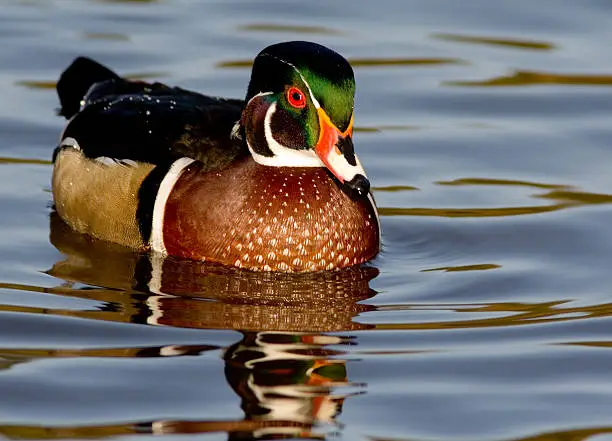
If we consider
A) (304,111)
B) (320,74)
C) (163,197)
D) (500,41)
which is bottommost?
(163,197)

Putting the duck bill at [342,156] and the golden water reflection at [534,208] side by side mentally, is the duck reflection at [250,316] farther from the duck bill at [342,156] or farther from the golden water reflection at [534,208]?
the golden water reflection at [534,208]

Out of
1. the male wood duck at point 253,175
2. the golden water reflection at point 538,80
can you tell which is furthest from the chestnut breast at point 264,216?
the golden water reflection at point 538,80

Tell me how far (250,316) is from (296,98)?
1.35m

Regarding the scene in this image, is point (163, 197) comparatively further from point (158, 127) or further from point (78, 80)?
point (78, 80)

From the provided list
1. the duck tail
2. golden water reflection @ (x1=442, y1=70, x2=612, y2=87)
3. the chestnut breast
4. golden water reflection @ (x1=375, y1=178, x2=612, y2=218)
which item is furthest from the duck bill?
golden water reflection @ (x1=442, y1=70, x2=612, y2=87)

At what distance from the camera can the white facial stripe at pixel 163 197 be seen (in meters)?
9.12

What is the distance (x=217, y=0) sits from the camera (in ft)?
48.1

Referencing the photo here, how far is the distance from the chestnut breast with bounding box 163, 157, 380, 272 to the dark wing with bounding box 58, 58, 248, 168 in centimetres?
18

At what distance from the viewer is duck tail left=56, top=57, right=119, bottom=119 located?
1100 cm

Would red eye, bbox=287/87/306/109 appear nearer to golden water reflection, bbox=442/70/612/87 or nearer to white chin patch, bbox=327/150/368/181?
white chin patch, bbox=327/150/368/181

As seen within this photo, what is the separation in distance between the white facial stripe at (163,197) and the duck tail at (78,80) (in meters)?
2.05

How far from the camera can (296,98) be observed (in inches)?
342

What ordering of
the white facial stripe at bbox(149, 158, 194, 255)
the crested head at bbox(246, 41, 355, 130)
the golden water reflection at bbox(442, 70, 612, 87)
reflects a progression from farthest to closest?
the golden water reflection at bbox(442, 70, 612, 87)
the white facial stripe at bbox(149, 158, 194, 255)
the crested head at bbox(246, 41, 355, 130)

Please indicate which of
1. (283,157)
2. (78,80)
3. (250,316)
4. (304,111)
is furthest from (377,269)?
(78,80)
